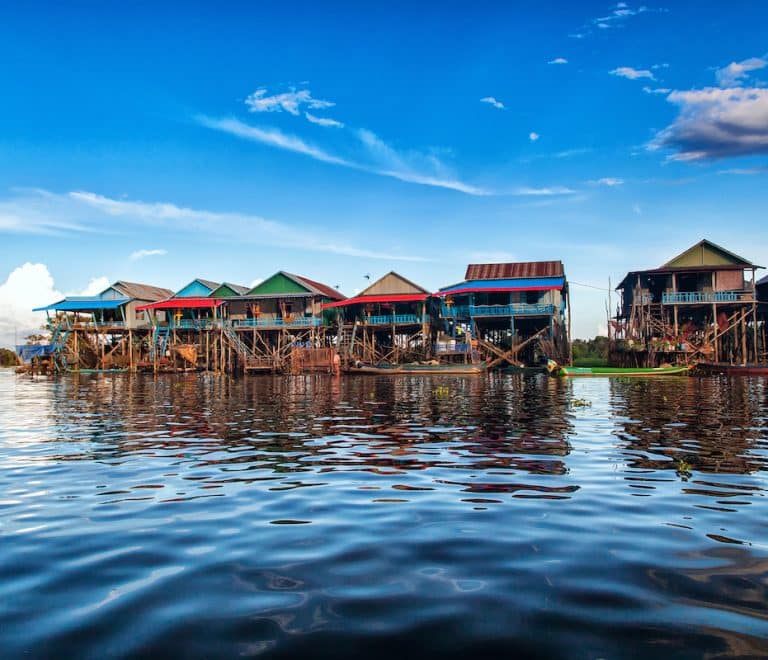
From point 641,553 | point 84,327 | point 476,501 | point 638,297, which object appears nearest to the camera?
point 641,553

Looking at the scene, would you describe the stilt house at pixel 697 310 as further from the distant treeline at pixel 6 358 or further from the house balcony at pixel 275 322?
the distant treeline at pixel 6 358

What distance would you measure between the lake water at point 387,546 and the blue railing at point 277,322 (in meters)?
38.3

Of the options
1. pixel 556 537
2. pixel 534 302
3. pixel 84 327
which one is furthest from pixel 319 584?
pixel 84 327

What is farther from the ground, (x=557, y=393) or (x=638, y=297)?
(x=638, y=297)

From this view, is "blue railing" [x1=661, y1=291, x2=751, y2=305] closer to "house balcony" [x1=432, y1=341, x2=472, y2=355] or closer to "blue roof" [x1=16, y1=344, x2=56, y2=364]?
"house balcony" [x1=432, y1=341, x2=472, y2=355]

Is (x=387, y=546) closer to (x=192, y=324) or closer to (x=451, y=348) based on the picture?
(x=451, y=348)

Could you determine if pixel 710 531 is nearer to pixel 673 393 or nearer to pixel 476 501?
pixel 476 501

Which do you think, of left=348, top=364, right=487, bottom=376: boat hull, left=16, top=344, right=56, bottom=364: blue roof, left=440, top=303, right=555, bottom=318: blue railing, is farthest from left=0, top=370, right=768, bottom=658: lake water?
left=16, top=344, right=56, bottom=364: blue roof

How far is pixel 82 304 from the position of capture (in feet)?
183

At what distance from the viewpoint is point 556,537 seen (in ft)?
17.5

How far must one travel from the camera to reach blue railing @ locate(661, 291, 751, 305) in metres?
43.7

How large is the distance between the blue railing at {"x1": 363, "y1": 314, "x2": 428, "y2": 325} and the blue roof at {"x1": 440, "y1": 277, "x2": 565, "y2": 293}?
2.92m

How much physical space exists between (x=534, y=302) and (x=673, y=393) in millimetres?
24491

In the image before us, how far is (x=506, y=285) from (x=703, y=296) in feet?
45.2
